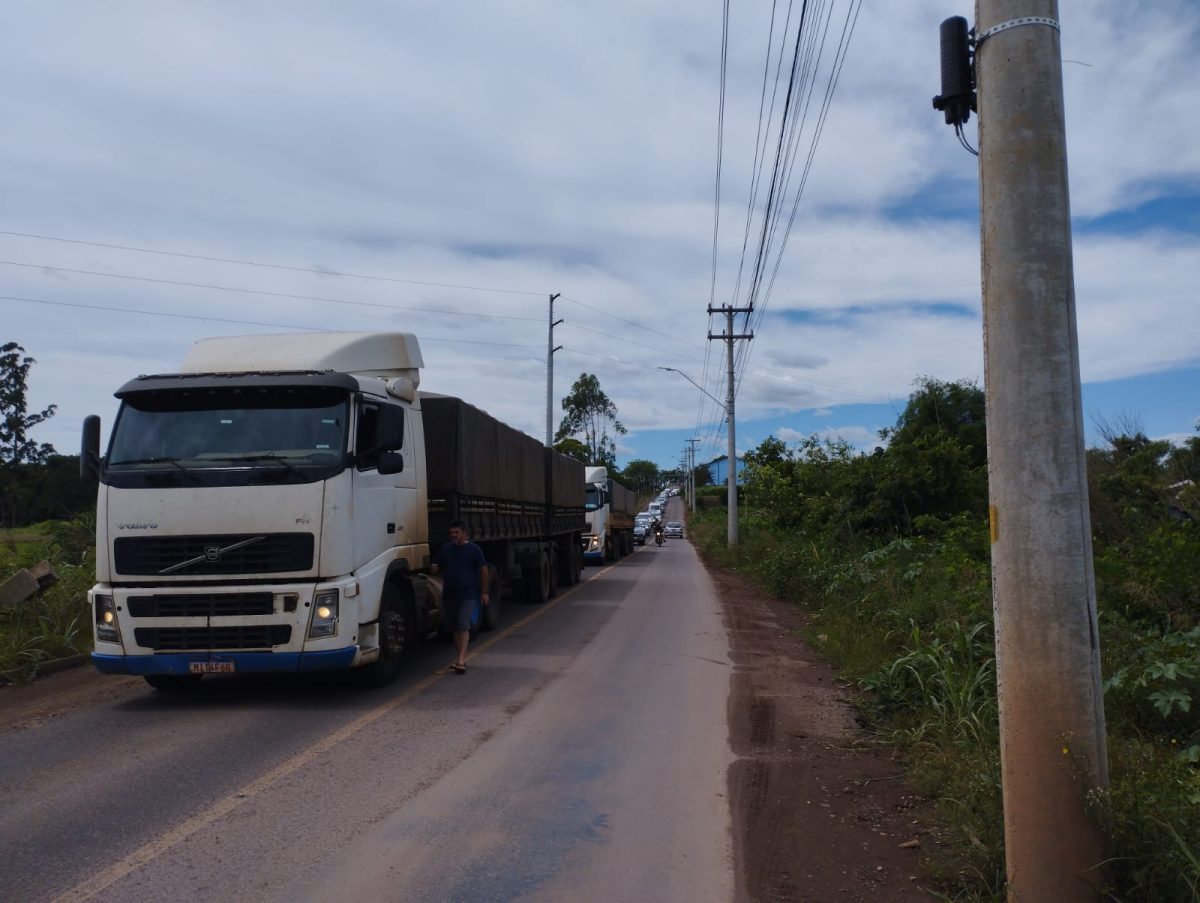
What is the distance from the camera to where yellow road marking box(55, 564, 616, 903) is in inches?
178

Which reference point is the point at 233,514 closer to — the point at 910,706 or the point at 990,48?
the point at 910,706

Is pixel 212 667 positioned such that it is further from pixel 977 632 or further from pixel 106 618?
pixel 977 632

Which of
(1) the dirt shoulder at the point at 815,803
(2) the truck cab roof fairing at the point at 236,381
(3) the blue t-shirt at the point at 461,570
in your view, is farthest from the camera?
(3) the blue t-shirt at the point at 461,570

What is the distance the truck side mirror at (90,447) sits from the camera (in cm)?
859

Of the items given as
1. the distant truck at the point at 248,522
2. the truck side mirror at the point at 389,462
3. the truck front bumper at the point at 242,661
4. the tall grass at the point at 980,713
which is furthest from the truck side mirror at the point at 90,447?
the tall grass at the point at 980,713

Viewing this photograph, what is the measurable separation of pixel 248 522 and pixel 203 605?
2.68 ft

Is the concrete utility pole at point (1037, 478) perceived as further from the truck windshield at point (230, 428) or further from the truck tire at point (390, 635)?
the truck tire at point (390, 635)

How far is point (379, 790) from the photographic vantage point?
19.8 feet

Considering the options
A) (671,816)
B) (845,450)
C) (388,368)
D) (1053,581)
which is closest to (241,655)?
(388,368)

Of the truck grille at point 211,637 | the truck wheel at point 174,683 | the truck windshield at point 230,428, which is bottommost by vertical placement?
the truck wheel at point 174,683

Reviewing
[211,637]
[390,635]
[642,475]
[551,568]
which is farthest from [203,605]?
[642,475]

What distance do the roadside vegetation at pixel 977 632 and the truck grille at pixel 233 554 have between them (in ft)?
16.6

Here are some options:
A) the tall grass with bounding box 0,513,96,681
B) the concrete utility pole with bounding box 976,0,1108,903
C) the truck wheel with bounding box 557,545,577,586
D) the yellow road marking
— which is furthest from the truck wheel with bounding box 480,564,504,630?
the concrete utility pole with bounding box 976,0,1108,903

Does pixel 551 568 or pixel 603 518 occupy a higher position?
pixel 603 518
